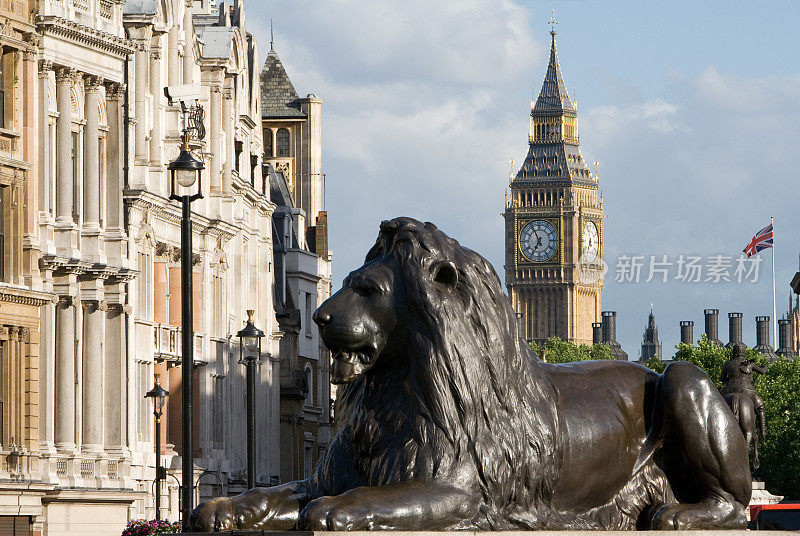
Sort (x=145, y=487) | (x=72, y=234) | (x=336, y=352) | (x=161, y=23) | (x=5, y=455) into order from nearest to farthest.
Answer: (x=336, y=352) < (x=5, y=455) < (x=72, y=234) < (x=145, y=487) < (x=161, y=23)

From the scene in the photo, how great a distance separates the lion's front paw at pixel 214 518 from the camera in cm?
868

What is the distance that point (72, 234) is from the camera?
142ft

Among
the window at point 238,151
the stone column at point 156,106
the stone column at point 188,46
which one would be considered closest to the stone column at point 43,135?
the stone column at point 156,106

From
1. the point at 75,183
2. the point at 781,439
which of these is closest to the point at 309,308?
the point at 781,439

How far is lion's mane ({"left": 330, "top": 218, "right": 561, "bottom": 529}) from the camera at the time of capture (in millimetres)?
8680

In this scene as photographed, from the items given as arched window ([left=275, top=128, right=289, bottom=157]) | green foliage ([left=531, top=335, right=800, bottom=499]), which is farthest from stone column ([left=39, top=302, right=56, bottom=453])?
arched window ([left=275, top=128, right=289, bottom=157])

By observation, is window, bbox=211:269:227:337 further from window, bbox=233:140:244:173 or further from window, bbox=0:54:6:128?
window, bbox=0:54:6:128

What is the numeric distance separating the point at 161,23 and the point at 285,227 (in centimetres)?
3179

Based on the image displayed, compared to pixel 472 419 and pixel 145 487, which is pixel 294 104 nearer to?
pixel 145 487

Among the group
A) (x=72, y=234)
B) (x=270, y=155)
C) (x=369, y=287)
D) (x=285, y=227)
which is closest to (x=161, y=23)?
(x=72, y=234)

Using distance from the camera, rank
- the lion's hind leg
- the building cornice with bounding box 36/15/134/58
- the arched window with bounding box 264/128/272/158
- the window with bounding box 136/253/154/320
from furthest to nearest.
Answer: the arched window with bounding box 264/128/272/158
the window with bounding box 136/253/154/320
the building cornice with bounding box 36/15/134/58
the lion's hind leg

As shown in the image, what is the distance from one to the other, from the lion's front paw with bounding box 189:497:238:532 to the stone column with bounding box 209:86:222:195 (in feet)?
168

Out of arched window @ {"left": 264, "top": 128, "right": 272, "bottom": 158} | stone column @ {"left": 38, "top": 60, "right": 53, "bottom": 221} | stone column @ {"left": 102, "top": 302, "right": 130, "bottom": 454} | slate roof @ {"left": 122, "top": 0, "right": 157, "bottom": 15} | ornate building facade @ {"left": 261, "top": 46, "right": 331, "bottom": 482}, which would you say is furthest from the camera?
arched window @ {"left": 264, "top": 128, "right": 272, "bottom": 158}

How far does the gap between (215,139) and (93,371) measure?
1628 cm
